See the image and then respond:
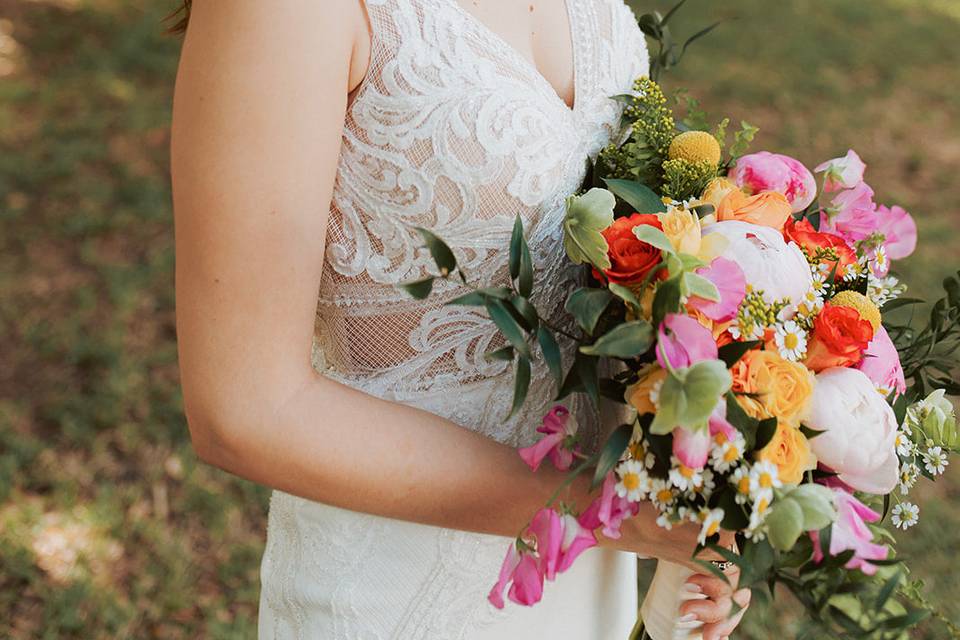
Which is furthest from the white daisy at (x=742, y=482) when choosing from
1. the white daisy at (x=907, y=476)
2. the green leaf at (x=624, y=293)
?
the white daisy at (x=907, y=476)

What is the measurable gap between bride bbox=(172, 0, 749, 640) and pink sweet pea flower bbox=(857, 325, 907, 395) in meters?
0.31

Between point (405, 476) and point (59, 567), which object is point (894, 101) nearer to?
point (59, 567)

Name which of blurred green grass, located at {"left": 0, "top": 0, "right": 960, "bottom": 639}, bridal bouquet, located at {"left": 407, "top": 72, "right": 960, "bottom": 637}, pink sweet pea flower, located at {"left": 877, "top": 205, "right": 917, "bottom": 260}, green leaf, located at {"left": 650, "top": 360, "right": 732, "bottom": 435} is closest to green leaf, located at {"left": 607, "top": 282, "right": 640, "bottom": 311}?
bridal bouquet, located at {"left": 407, "top": 72, "right": 960, "bottom": 637}

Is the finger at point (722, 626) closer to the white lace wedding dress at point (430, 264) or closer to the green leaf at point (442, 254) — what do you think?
the white lace wedding dress at point (430, 264)

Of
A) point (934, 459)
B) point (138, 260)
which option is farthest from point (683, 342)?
point (138, 260)

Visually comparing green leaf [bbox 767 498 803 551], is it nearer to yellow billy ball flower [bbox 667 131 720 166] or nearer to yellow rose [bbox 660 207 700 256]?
yellow rose [bbox 660 207 700 256]

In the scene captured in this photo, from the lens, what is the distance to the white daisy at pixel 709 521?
1104 millimetres

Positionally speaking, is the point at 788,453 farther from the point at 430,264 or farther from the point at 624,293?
the point at 430,264

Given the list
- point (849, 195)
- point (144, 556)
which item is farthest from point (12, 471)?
point (849, 195)

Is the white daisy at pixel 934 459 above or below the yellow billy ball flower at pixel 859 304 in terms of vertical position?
below

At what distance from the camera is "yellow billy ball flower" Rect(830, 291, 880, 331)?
4.23 ft

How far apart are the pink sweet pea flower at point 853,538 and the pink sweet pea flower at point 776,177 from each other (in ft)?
1.73

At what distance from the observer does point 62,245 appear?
16.6 ft

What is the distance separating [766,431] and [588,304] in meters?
0.24
